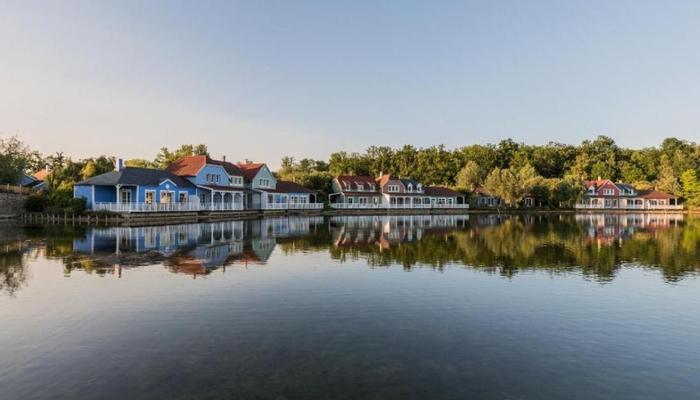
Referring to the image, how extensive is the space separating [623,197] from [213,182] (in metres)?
80.0

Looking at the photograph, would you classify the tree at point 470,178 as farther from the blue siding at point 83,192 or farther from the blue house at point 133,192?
the blue siding at point 83,192

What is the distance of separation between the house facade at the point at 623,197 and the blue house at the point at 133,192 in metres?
75.3

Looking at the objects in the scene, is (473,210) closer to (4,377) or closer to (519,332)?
(519,332)

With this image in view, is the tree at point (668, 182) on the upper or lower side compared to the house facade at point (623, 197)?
upper

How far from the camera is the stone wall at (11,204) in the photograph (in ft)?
138

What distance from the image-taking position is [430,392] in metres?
6.19

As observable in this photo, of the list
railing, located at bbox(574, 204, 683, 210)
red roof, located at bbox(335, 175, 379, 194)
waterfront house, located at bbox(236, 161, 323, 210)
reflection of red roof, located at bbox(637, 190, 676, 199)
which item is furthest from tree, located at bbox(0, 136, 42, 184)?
reflection of red roof, located at bbox(637, 190, 676, 199)

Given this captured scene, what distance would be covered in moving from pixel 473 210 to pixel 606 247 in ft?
171

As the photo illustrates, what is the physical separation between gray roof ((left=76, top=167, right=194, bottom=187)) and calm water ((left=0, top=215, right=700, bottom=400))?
22914mm

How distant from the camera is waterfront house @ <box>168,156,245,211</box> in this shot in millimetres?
48438

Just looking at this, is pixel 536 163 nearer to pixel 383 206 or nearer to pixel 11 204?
pixel 383 206

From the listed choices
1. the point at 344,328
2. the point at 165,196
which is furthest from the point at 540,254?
the point at 165,196

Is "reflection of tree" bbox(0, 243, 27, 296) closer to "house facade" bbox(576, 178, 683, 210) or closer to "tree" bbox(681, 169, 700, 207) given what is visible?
"house facade" bbox(576, 178, 683, 210)

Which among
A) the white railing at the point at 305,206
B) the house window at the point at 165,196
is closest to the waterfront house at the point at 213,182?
the house window at the point at 165,196
